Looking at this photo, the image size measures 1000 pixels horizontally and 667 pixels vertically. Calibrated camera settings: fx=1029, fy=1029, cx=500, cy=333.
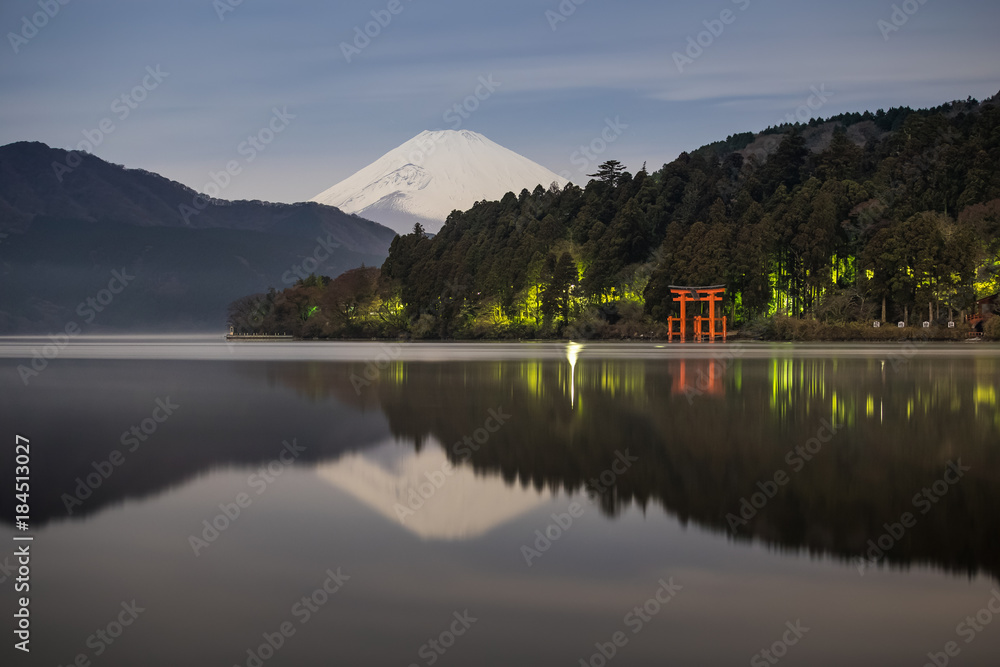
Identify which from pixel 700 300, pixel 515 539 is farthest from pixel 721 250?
pixel 515 539

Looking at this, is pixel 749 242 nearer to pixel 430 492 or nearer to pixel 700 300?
pixel 700 300

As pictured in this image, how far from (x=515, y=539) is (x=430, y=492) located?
2.08 metres

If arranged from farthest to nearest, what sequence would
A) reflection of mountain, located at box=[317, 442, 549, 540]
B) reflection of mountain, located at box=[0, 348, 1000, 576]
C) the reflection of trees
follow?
1. reflection of mountain, located at box=[0, 348, 1000, 576]
2. reflection of mountain, located at box=[317, 442, 549, 540]
3. the reflection of trees

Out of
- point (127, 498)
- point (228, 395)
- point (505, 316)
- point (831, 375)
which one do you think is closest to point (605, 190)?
point (505, 316)

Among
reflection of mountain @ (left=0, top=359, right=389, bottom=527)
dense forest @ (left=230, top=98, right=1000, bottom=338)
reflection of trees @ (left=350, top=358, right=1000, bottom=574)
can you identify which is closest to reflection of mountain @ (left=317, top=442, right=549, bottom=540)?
reflection of trees @ (left=350, top=358, right=1000, bottom=574)

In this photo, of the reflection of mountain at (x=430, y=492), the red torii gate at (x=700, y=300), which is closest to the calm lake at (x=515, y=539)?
the reflection of mountain at (x=430, y=492)

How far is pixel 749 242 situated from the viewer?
74875mm

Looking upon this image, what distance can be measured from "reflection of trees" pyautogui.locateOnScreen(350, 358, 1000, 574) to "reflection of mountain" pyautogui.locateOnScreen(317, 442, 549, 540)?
0.54m

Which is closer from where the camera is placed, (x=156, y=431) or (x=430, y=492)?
(x=430, y=492)

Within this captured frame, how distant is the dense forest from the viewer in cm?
6356

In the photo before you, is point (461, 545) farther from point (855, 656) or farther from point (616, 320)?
point (616, 320)

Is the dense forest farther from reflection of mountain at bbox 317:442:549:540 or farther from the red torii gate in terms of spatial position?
reflection of mountain at bbox 317:442:549:540

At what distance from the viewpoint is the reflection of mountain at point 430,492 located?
806 centimetres

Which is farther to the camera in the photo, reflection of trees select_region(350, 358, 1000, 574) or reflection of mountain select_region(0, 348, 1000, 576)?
reflection of mountain select_region(0, 348, 1000, 576)
